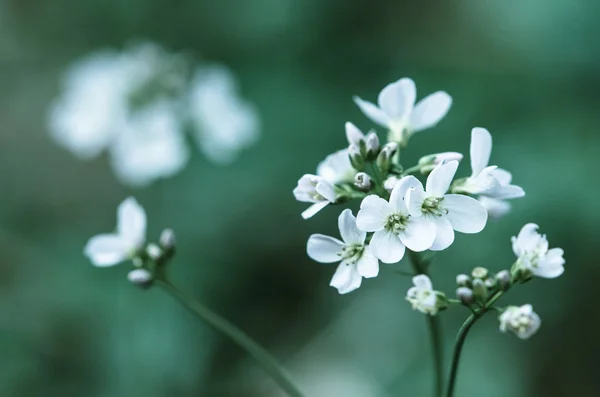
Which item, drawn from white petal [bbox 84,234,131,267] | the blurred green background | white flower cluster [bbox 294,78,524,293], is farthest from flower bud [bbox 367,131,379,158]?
the blurred green background

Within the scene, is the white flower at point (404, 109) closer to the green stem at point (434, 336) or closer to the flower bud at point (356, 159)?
the flower bud at point (356, 159)

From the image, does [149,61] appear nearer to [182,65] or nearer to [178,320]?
[182,65]

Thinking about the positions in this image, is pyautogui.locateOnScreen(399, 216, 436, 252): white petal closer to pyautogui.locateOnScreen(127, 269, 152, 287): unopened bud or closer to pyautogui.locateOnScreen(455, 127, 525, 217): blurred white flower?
pyautogui.locateOnScreen(455, 127, 525, 217): blurred white flower

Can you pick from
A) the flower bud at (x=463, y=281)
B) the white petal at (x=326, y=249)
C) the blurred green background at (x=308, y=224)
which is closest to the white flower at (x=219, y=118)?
the blurred green background at (x=308, y=224)

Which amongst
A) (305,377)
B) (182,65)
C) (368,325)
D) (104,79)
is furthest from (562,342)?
(104,79)

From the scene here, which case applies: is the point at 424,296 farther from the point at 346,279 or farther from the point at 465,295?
the point at 346,279

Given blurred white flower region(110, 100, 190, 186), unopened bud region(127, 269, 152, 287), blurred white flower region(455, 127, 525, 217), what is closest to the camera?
blurred white flower region(455, 127, 525, 217)
